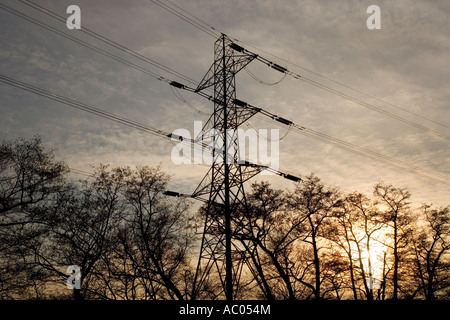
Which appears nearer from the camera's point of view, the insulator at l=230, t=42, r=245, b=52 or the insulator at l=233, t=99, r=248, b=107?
the insulator at l=233, t=99, r=248, b=107

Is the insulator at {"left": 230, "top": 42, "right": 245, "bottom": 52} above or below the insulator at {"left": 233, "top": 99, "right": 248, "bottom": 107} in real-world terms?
above

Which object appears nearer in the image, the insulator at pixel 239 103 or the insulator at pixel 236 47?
the insulator at pixel 239 103

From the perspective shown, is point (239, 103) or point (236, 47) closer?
point (239, 103)

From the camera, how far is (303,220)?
2788 centimetres

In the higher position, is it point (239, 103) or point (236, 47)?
point (236, 47)

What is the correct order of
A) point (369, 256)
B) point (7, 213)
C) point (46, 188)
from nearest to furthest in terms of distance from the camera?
point (7, 213), point (46, 188), point (369, 256)

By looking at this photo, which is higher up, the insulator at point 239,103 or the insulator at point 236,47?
the insulator at point 236,47

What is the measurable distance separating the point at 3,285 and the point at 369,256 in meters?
32.0

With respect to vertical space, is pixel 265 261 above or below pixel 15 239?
below

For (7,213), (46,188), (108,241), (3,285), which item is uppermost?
(46,188)
